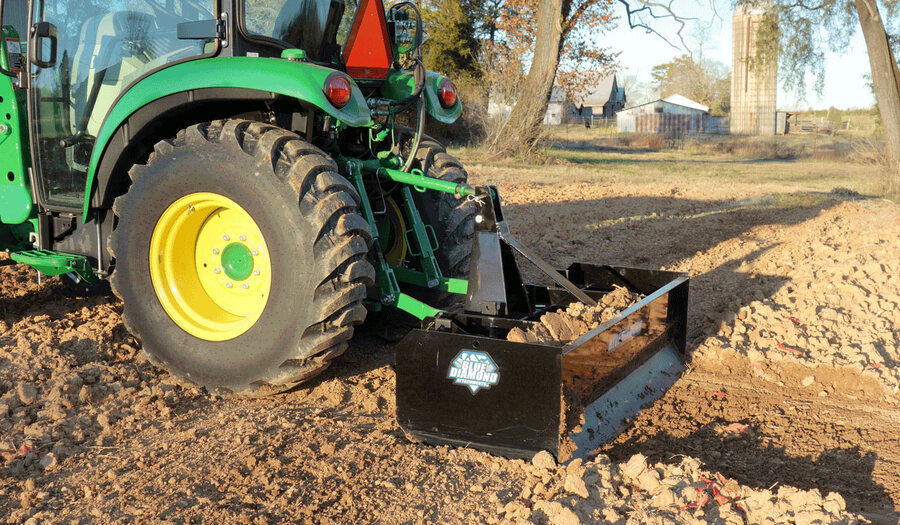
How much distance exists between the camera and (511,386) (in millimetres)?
3330

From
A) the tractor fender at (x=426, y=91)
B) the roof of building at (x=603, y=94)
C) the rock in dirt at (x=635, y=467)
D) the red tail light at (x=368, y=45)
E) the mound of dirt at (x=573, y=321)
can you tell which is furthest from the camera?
the roof of building at (x=603, y=94)

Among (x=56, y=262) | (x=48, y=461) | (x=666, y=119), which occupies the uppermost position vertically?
(x=666, y=119)

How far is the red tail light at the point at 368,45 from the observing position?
4.62 meters

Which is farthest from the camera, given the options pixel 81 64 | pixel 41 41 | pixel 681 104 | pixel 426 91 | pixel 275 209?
pixel 681 104

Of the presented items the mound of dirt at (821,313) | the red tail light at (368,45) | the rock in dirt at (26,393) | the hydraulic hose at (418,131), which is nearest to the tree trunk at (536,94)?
the mound of dirt at (821,313)

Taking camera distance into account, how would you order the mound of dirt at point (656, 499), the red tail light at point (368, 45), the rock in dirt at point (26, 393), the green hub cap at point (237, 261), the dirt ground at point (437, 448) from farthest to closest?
the red tail light at point (368, 45)
the green hub cap at point (237, 261)
the rock in dirt at point (26, 393)
the dirt ground at point (437, 448)
the mound of dirt at point (656, 499)

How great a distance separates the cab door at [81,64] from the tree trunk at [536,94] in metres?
14.9

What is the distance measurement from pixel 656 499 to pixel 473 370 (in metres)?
0.91

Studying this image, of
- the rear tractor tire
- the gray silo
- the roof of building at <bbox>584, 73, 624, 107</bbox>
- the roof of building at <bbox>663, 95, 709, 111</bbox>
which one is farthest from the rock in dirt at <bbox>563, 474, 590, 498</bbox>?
the roof of building at <bbox>584, 73, 624, 107</bbox>

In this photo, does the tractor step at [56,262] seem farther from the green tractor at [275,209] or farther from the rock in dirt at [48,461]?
the rock in dirt at [48,461]

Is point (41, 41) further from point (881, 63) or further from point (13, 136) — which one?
point (881, 63)

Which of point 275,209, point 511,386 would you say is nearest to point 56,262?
point 275,209

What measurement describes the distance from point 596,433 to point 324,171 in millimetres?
1731

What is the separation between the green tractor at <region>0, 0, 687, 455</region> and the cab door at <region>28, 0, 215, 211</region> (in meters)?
0.01
